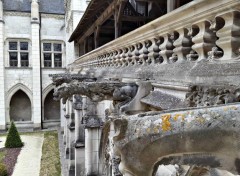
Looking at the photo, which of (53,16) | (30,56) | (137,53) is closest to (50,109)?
(30,56)

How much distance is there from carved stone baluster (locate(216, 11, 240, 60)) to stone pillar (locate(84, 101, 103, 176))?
540 centimetres

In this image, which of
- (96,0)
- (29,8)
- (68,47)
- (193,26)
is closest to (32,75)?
(68,47)

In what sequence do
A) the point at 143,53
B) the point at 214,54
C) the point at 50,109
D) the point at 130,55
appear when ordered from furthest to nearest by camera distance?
the point at 50,109
the point at 130,55
the point at 143,53
the point at 214,54

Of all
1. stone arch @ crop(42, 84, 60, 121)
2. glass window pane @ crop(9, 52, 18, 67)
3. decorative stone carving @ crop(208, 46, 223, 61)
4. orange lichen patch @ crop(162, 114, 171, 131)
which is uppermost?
glass window pane @ crop(9, 52, 18, 67)

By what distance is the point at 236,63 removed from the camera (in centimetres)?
165

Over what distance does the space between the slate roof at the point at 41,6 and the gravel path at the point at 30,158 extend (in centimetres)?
1021

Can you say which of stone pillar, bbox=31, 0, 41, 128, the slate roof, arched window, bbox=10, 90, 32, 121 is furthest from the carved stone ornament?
the slate roof

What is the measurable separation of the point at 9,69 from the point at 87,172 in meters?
15.2

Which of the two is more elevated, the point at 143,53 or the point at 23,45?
the point at 23,45

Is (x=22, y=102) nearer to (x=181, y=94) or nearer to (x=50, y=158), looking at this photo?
(x=50, y=158)

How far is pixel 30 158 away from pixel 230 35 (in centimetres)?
1344

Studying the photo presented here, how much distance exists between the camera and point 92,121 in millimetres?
6895

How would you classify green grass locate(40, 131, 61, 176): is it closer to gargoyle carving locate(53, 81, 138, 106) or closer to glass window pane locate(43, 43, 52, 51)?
glass window pane locate(43, 43, 52, 51)

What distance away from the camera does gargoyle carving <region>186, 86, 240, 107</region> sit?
1.51 metres
